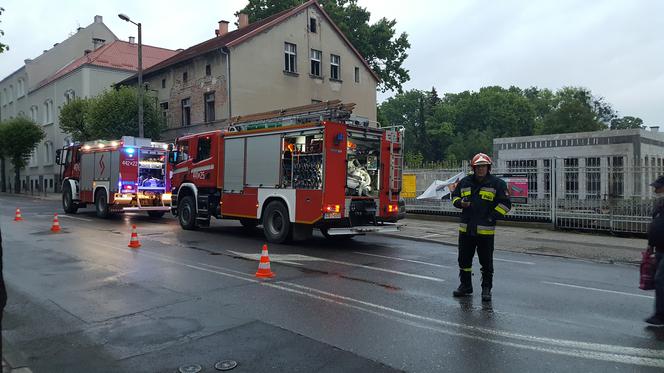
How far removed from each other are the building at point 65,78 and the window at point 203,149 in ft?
96.6

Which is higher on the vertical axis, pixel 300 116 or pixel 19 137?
pixel 19 137

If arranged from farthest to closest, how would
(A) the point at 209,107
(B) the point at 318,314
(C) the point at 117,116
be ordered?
(A) the point at 209,107 < (C) the point at 117,116 < (B) the point at 318,314

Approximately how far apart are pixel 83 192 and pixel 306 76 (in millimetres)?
15659

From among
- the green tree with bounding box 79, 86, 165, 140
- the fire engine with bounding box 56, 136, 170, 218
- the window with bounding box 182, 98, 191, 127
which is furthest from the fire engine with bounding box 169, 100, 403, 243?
the window with bounding box 182, 98, 191, 127

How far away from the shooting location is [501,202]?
246 inches

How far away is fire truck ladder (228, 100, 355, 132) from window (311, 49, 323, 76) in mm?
19231

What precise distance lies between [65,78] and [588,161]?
40656 mm

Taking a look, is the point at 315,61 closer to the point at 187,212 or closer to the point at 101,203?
the point at 101,203

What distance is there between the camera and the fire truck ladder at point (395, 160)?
11.8m

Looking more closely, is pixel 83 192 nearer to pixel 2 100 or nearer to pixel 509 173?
pixel 509 173

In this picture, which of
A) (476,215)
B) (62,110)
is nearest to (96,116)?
(62,110)

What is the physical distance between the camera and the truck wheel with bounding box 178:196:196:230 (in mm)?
14328

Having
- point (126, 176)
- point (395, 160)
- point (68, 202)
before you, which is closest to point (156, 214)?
point (126, 176)

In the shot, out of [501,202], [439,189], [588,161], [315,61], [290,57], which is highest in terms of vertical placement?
[315,61]
